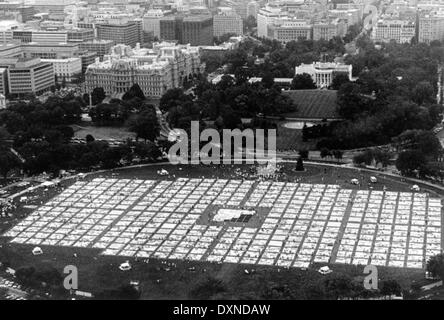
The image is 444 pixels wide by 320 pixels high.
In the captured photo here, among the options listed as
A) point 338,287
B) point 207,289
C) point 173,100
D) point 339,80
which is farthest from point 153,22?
point 338,287

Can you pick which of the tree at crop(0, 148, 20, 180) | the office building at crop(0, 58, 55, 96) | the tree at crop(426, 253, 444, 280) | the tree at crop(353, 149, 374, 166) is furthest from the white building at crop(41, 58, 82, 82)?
the tree at crop(426, 253, 444, 280)

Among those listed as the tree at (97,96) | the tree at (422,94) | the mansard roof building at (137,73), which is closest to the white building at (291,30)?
Result: the mansard roof building at (137,73)

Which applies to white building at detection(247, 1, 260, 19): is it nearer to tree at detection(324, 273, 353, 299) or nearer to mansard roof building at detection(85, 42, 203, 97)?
mansard roof building at detection(85, 42, 203, 97)

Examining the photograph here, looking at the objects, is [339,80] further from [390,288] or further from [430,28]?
[390,288]

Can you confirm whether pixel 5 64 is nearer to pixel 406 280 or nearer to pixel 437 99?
pixel 437 99

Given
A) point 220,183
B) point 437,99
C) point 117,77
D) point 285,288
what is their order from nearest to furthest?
1. point 285,288
2. point 220,183
3. point 437,99
4. point 117,77
